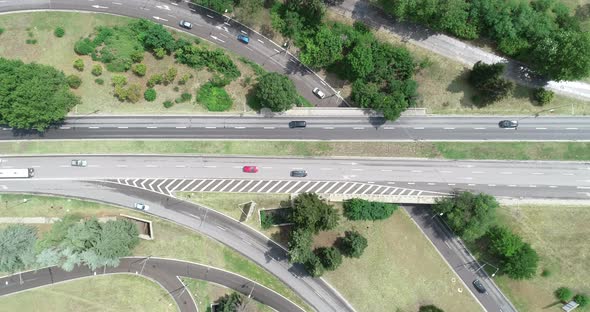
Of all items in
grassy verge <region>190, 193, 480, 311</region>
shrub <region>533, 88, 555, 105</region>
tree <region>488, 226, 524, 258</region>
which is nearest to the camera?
tree <region>488, 226, 524, 258</region>

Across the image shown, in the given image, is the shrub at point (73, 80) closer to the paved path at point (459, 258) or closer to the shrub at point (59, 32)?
the shrub at point (59, 32)

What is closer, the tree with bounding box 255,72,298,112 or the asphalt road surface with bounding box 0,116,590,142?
the tree with bounding box 255,72,298,112

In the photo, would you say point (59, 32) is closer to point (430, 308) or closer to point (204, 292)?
point (204, 292)

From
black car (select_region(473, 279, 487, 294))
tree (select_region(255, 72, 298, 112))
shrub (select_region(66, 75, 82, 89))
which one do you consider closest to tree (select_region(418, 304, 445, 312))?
black car (select_region(473, 279, 487, 294))

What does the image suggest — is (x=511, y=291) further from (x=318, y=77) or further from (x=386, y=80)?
(x=318, y=77)

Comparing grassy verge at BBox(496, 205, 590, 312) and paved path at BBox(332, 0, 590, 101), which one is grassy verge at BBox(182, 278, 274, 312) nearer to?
grassy verge at BBox(496, 205, 590, 312)

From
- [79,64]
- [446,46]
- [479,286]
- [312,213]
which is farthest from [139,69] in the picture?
[479,286]
